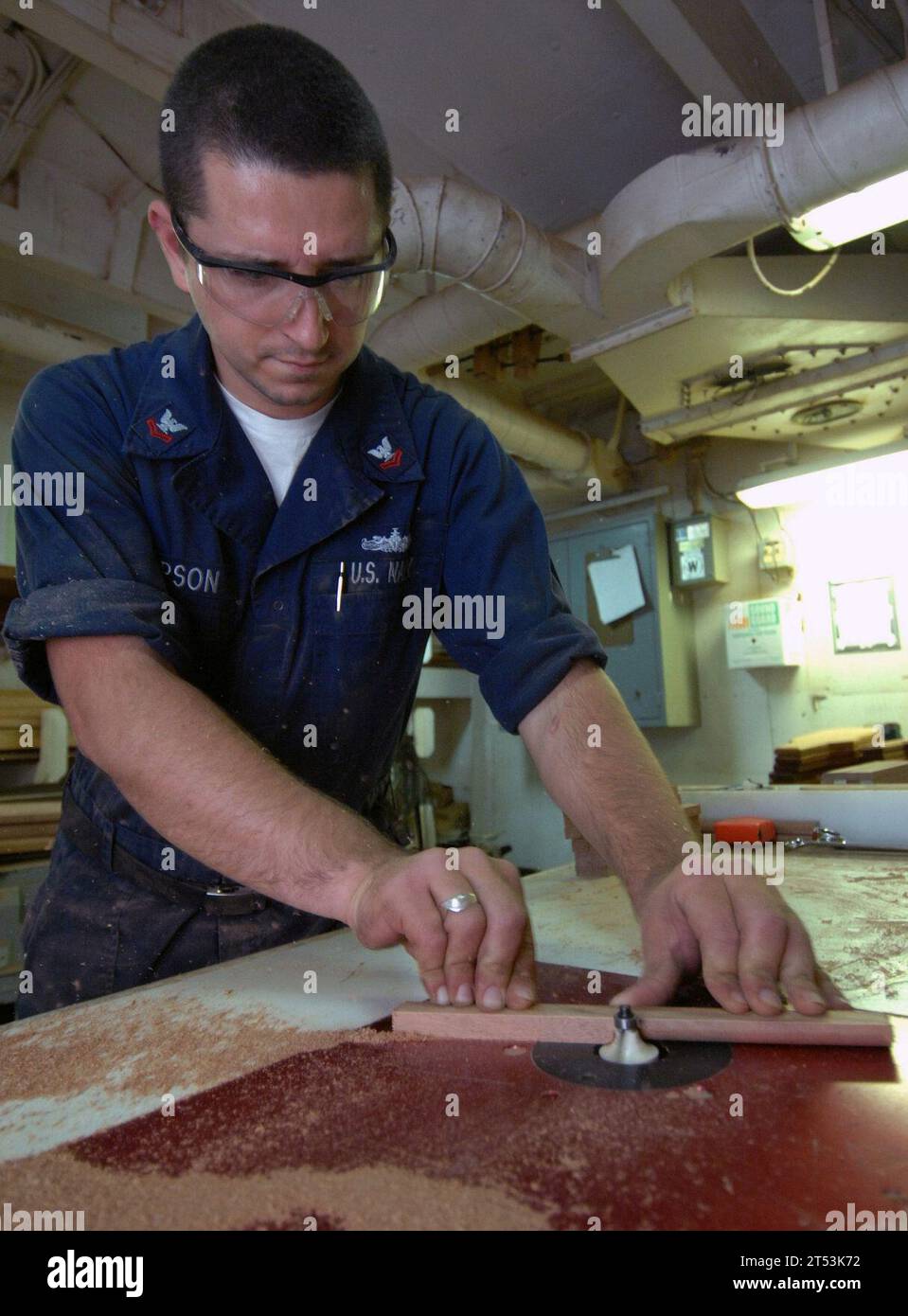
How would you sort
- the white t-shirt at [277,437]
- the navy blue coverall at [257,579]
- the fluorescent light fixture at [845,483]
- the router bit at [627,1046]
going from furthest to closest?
the fluorescent light fixture at [845,483], the white t-shirt at [277,437], the navy blue coverall at [257,579], the router bit at [627,1046]

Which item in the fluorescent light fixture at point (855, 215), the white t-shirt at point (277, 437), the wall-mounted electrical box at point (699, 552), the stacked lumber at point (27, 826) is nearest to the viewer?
the white t-shirt at point (277, 437)

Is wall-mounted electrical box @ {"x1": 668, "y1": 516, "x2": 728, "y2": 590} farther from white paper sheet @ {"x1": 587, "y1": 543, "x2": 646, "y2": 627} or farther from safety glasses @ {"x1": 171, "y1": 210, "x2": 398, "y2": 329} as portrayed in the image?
safety glasses @ {"x1": 171, "y1": 210, "x2": 398, "y2": 329}

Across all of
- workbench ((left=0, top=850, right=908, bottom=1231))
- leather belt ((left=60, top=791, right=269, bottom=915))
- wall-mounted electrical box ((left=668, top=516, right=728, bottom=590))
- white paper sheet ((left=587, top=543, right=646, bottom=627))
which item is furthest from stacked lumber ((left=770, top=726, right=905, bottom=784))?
leather belt ((left=60, top=791, right=269, bottom=915))

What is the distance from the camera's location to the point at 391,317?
9.70 feet

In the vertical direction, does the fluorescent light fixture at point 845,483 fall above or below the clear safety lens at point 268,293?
above

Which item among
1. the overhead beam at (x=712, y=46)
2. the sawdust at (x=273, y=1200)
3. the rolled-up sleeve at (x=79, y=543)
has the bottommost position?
the sawdust at (x=273, y=1200)

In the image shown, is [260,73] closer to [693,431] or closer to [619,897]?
[619,897]

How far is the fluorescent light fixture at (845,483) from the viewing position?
2.79 metres

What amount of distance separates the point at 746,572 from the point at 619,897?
3.04 m

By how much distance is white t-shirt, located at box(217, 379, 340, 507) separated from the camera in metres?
1.15

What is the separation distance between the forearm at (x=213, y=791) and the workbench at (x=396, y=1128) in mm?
145

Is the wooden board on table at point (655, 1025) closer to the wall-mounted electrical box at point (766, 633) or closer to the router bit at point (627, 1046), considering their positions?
the router bit at point (627, 1046)

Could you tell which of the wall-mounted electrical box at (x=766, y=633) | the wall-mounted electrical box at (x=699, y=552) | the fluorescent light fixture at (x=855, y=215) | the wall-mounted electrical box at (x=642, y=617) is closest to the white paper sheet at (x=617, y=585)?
the wall-mounted electrical box at (x=642, y=617)

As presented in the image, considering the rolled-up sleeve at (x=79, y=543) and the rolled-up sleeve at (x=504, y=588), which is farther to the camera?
the rolled-up sleeve at (x=504, y=588)
